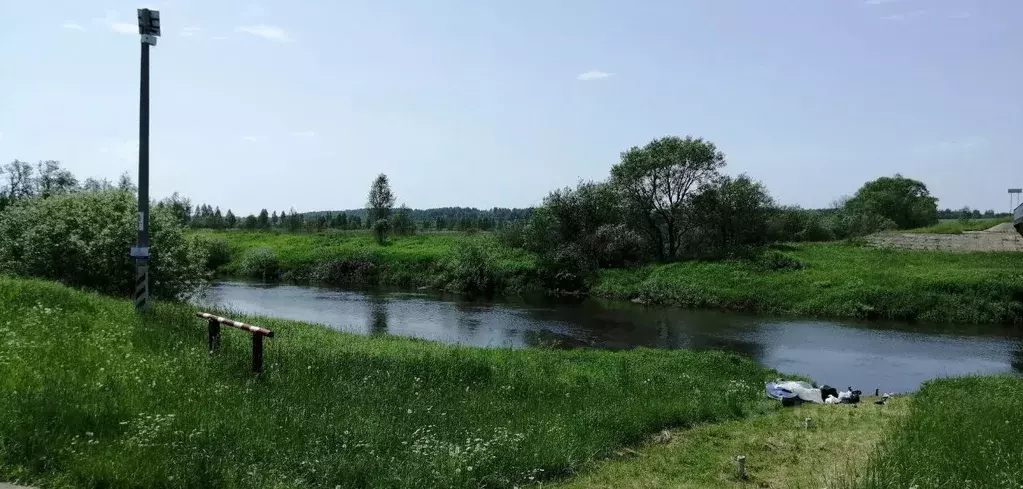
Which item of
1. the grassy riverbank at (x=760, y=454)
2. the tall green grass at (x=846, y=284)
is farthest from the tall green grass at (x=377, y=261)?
the grassy riverbank at (x=760, y=454)

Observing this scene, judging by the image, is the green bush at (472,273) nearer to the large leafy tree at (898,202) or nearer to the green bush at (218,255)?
the green bush at (218,255)

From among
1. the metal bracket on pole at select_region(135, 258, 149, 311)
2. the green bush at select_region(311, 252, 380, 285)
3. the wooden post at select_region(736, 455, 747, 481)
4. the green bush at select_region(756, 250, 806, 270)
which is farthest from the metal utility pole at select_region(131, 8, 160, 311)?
the green bush at select_region(311, 252, 380, 285)

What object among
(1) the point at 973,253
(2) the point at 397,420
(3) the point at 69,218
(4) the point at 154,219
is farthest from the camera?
(1) the point at 973,253

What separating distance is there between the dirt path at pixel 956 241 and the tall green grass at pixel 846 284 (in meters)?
2.36

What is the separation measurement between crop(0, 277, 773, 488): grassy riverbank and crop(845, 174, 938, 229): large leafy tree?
239 feet

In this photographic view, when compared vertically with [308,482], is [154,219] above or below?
above

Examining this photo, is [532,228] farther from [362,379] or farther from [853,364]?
[362,379]

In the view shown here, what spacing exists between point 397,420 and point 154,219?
58.4 ft

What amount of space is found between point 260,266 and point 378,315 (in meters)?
27.7

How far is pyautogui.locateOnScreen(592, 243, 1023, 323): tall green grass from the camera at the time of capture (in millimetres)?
32734

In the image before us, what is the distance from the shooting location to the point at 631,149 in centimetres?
4959

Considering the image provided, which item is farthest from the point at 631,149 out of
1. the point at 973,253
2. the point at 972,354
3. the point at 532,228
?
the point at 972,354

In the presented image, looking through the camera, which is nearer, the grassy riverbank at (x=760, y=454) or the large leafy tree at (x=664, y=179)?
the grassy riverbank at (x=760, y=454)

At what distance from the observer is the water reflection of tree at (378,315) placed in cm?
2730
